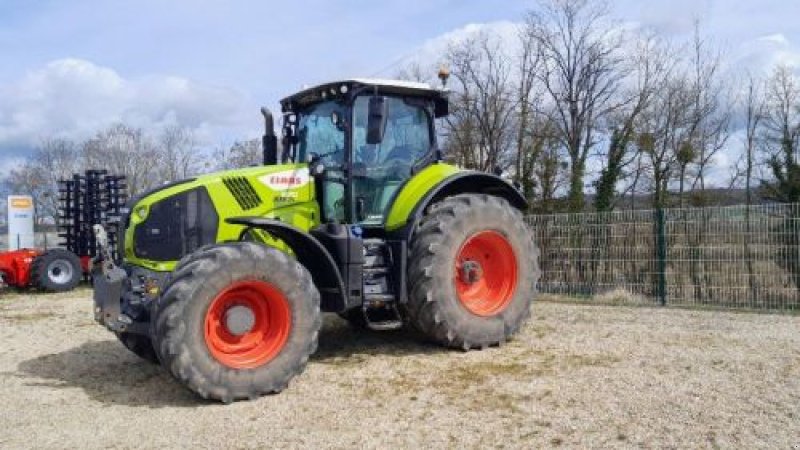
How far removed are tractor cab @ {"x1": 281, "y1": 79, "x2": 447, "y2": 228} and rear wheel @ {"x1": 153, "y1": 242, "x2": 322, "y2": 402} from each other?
1.36 metres

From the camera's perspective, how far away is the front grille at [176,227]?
693cm

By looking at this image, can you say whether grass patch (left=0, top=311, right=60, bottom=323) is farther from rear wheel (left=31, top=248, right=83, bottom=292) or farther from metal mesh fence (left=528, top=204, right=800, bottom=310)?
metal mesh fence (left=528, top=204, right=800, bottom=310)

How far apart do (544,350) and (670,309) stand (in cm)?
397

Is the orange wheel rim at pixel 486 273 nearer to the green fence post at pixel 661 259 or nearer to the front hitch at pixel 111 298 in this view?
the front hitch at pixel 111 298

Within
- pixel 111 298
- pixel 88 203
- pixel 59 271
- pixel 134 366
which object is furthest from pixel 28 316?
pixel 88 203

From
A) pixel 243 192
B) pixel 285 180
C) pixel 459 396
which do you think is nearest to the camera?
pixel 459 396

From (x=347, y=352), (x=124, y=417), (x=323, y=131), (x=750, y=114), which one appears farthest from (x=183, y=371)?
(x=750, y=114)

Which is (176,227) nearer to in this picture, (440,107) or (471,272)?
(471,272)

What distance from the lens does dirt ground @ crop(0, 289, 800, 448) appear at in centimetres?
513

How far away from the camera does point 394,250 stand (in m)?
7.57

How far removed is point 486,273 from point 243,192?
8.77ft

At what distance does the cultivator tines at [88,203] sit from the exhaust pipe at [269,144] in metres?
11.5

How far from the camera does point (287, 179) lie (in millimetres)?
7445

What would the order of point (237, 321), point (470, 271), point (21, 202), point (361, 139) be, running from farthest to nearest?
1. point (21, 202)
2. point (470, 271)
3. point (361, 139)
4. point (237, 321)
